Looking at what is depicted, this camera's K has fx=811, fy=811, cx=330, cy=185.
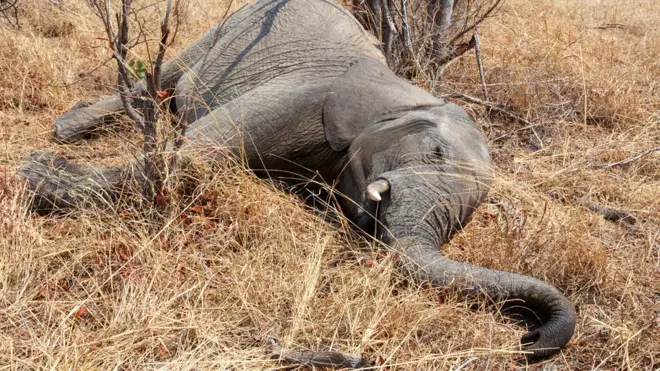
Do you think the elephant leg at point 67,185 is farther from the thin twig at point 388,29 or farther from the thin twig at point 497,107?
the thin twig at point 497,107

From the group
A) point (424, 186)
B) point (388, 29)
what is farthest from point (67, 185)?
point (388, 29)

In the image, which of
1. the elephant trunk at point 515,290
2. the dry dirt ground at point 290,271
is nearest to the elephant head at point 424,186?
the elephant trunk at point 515,290

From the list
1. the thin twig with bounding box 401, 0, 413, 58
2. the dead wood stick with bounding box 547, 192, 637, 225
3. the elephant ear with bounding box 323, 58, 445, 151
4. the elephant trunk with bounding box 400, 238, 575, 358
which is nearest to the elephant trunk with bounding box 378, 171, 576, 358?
the elephant trunk with bounding box 400, 238, 575, 358

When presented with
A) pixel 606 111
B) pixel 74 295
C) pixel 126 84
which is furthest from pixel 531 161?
pixel 74 295

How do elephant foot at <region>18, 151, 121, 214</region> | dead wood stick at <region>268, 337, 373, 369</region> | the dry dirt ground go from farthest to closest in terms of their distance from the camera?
elephant foot at <region>18, 151, 121, 214</region> → the dry dirt ground → dead wood stick at <region>268, 337, 373, 369</region>

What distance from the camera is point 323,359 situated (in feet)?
10.2

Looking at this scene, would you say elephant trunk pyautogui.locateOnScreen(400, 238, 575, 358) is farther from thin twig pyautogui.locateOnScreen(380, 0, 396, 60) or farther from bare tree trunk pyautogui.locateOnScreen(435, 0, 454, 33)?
bare tree trunk pyautogui.locateOnScreen(435, 0, 454, 33)

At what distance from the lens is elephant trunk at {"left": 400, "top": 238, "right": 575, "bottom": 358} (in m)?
3.35

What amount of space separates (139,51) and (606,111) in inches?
158

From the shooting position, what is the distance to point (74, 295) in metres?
3.50

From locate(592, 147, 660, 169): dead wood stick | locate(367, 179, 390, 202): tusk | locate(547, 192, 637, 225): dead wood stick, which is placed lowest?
locate(547, 192, 637, 225): dead wood stick

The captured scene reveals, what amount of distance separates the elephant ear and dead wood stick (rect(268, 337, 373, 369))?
1602 mm

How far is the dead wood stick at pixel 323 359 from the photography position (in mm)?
3100

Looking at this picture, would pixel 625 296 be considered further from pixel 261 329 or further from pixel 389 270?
pixel 261 329
